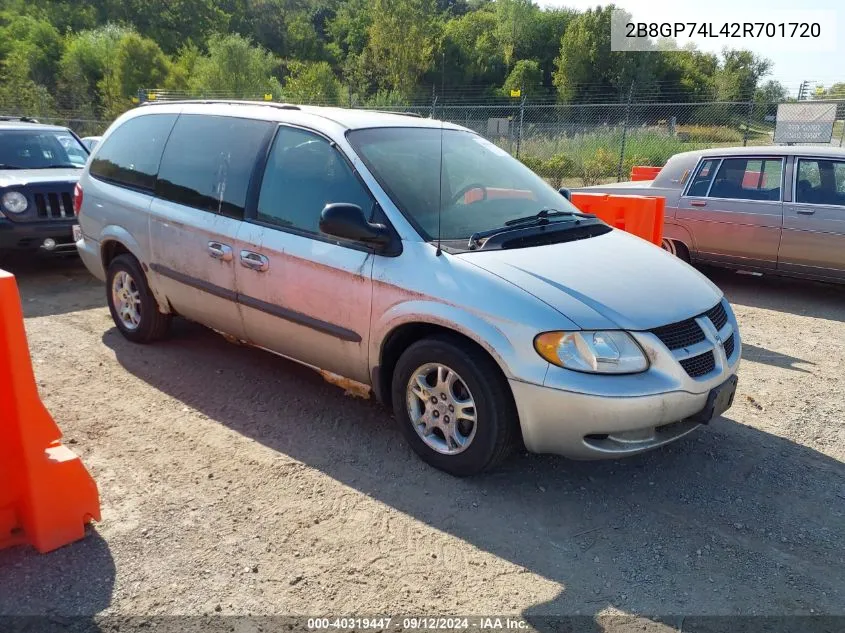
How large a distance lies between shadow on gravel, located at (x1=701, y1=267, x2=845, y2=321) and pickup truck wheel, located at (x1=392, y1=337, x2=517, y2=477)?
5.02m

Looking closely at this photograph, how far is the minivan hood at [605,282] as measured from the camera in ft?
10.2

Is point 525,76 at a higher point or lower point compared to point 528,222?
higher

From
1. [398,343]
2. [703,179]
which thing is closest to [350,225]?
[398,343]

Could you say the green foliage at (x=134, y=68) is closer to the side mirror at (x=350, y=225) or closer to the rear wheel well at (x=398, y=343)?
the side mirror at (x=350, y=225)

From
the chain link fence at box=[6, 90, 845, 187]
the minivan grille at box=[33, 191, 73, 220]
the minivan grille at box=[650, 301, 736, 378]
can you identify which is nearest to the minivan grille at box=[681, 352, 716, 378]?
the minivan grille at box=[650, 301, 736, 378]

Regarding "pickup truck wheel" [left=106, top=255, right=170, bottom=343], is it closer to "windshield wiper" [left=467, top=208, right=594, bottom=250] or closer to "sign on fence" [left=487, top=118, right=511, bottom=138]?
"windshield wiper" [left=467, top=208, right=594, bottom=250]

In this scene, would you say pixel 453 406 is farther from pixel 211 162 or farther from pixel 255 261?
pixel 211 162

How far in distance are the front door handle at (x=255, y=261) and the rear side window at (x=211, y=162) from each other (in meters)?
0.28

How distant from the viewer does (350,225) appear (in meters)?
3.39

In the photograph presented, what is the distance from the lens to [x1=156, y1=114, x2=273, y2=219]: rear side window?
423cm

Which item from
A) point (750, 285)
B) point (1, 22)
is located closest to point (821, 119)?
point (750, 285)

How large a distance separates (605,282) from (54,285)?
6521 millimetres

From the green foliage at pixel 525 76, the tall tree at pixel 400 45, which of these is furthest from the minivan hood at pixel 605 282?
the green foliage at pixel 525 76

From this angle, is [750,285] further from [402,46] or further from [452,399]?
[402,46]
